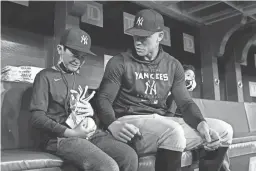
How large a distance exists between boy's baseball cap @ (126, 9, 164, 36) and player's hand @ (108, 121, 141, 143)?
47cm

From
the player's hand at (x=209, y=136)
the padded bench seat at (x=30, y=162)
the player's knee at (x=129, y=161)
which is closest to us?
the padded bench seat at (x=30, y=162)

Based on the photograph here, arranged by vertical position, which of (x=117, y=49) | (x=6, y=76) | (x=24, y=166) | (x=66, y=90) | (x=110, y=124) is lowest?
(x=24, y=166)

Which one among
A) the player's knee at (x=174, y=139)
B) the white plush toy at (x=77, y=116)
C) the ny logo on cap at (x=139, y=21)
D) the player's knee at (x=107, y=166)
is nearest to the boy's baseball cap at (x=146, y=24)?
the ny logo on cap at (x=139, y=21)

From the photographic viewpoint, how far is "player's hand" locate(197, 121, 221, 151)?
114 centimetres

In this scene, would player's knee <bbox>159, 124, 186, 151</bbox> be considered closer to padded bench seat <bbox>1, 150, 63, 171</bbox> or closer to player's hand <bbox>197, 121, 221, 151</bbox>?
player's hand <bbox>197, 121, 221, 151</bbox>

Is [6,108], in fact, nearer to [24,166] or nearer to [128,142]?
[24,166]

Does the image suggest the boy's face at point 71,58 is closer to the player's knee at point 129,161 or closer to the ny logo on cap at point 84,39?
the ny logo on cap at point 84,39

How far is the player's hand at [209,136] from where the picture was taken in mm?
1142

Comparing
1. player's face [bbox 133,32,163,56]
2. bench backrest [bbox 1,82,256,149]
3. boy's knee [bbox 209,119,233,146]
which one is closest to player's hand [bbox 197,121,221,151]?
boy's knee [bbox 209,119,233,146]

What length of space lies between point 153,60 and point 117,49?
1.07 metres

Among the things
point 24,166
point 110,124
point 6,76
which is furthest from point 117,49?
point 24,166

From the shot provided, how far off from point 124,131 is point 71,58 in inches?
16.6

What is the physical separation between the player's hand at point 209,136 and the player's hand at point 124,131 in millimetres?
298

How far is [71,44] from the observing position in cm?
121
